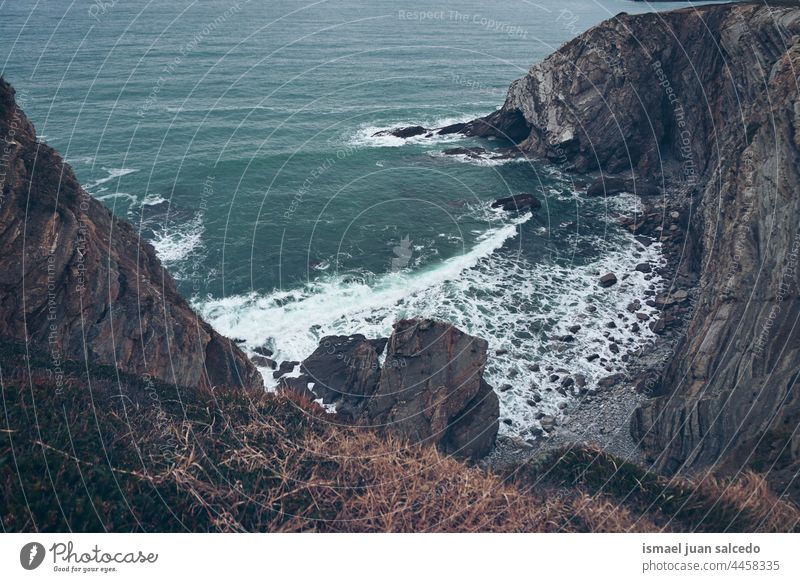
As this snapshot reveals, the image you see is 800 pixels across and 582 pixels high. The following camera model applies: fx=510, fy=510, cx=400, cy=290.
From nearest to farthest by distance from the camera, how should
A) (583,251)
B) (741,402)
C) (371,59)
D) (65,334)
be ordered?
(65,334) → (741,402) → (583,251) → (371,59)

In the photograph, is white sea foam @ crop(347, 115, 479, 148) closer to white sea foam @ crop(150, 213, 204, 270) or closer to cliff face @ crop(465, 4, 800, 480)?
cliff face @ crop(465, 4, 800, 480)

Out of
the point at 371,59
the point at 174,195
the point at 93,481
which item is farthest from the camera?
the point at 371,59

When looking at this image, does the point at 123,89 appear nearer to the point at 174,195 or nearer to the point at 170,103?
the point at 170,103

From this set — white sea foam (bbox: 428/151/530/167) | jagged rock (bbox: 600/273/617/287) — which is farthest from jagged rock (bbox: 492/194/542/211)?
jagged rock (bbox: 600/273/617/287)

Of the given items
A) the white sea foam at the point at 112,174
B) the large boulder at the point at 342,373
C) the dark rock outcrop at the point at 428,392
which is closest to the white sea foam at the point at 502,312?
the large boulder at the point at 342,373

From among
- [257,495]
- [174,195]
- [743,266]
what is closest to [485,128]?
[174,195]

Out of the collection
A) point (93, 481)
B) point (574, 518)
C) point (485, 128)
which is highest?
point (485, 128)
